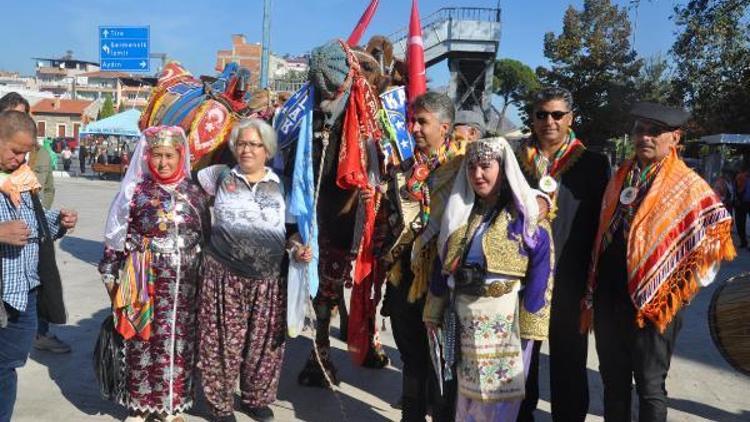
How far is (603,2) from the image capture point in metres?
22.7

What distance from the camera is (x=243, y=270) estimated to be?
3.45m

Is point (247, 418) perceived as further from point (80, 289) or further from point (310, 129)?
point (80, 289)

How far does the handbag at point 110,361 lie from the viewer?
351cm

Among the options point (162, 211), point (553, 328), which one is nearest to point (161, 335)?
point (162, 211)

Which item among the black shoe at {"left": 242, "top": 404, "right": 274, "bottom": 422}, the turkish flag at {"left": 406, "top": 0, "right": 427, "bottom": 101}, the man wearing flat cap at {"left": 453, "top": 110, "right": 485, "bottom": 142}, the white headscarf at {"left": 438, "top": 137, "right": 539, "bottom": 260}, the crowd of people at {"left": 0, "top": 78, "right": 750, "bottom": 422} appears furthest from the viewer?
the man wearing flat cap at {"left": 453, "top": 110, "right": 485, "bottom": 142}

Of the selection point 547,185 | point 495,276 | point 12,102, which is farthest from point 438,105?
point 12,102

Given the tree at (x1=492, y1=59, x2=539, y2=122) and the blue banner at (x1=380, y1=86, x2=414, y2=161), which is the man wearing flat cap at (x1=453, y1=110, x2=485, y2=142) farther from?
the tree at (x1=492, y1=59, x2=539, y2=122)

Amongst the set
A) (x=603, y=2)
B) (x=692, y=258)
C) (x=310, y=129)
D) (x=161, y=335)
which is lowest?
(x=161, y=335)

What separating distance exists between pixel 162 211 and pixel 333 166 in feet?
3.49

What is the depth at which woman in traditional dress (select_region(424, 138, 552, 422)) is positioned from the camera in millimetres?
2621

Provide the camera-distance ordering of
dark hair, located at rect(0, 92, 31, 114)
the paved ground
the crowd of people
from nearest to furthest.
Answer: the crowd of people < the paved ground < dark hair, located at rect(0, 92, 31, 114)

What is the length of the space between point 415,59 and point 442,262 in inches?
70.3

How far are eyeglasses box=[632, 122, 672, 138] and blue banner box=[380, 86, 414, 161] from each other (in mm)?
1269

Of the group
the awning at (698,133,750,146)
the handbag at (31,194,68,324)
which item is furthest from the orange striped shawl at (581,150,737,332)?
the awning at (698,133,750,146)
